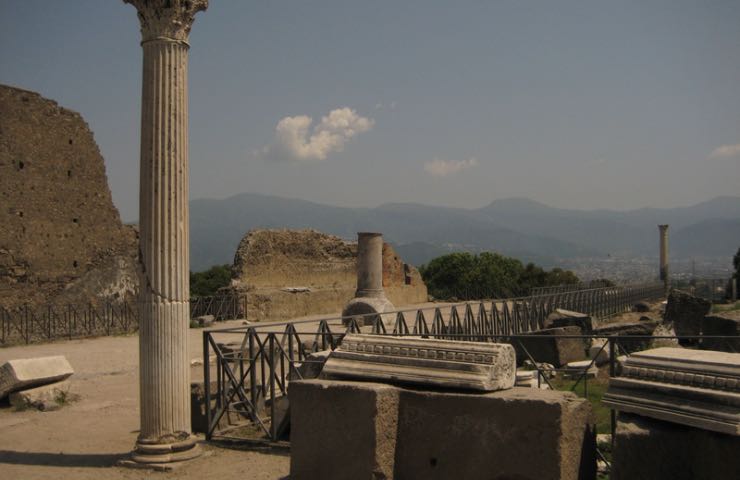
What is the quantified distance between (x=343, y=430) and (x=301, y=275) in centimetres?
2637

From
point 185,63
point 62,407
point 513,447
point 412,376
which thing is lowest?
point 62,407

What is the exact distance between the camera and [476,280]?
147ft

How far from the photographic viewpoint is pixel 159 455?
761cm

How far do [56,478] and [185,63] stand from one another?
454 cm

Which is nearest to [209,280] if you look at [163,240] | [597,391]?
[597,391]

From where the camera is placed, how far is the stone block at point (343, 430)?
583 centimetres

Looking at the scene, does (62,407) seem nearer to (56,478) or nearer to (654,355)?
(56,478)

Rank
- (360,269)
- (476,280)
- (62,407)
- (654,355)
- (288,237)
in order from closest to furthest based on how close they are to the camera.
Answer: (654,355)
(62,407)
(360,269)
(288,237)
(476,280)

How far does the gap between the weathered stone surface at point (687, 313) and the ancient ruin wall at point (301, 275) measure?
13965 mm

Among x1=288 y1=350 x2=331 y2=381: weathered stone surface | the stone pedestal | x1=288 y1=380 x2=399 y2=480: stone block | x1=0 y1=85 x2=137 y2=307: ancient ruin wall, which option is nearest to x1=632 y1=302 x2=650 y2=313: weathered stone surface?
the stone pedestal

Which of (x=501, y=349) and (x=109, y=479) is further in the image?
(x=109, y=479)

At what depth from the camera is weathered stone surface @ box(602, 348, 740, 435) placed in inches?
196

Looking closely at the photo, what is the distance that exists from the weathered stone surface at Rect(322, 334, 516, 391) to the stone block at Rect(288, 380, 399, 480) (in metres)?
0.19

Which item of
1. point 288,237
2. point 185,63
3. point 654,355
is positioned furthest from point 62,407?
point 288,237
